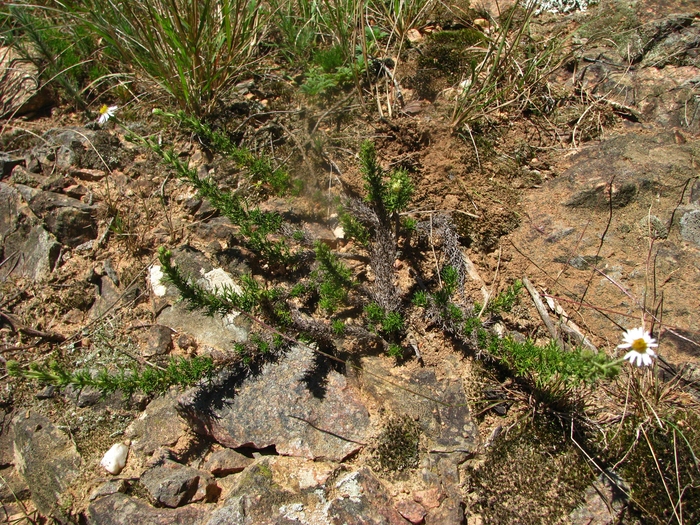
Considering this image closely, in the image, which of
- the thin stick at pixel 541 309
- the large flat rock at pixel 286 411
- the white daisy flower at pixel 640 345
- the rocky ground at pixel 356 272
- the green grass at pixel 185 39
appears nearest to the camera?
the white daisy flower at pixel 640 345

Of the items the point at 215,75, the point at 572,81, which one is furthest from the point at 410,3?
the point at 215,75

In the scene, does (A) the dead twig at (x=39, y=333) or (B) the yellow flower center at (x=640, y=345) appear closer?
(B) the yellow flower center at (x=640, y=345)

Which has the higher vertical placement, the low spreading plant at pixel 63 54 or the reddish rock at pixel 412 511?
the low spreading plant at pixel 63 54

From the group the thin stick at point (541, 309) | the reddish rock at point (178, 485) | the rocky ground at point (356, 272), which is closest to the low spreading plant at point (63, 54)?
the rocky ground at point (356, 272)

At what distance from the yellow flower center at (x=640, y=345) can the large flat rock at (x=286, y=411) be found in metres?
1.53

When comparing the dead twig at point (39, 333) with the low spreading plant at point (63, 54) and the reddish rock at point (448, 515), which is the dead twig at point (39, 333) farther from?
the reddish rock at point (448, 515)

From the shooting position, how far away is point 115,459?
3.07 meters

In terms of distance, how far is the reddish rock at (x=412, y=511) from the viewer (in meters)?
2.64

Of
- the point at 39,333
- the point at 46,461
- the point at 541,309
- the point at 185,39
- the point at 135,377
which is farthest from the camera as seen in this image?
the point at 185,39

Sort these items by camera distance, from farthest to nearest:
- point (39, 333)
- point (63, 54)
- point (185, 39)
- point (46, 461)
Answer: point (63, 54)
point (185, 39)
point (39, 333)
point (46, 461)

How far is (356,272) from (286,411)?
1.11m

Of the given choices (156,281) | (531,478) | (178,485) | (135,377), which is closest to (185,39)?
(156,281)

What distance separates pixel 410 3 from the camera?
4.45 metres

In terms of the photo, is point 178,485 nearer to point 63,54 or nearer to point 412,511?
point 412,511
